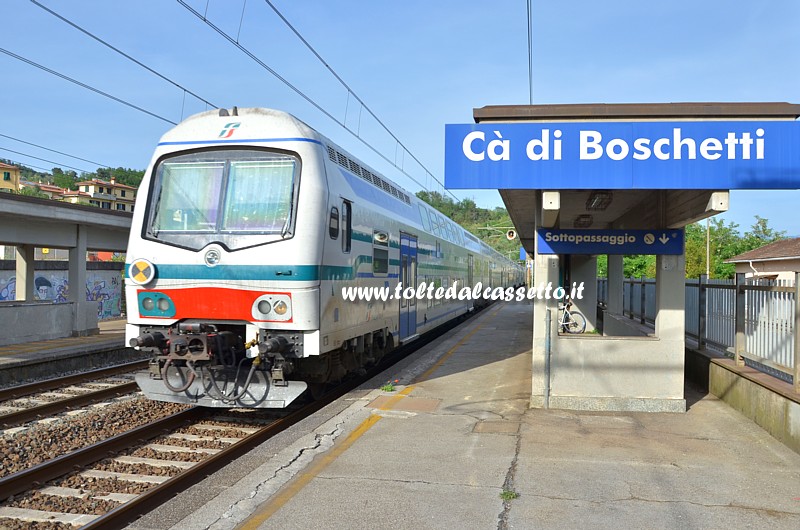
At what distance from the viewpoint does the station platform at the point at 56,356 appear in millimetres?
11898

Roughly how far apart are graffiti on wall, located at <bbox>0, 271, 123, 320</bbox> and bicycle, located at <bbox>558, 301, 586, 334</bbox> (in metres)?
18.1

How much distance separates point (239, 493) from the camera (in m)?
5.04

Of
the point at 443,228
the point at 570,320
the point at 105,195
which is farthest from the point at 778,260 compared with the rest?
the point at 105,195

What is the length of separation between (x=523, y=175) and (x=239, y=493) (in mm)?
4401

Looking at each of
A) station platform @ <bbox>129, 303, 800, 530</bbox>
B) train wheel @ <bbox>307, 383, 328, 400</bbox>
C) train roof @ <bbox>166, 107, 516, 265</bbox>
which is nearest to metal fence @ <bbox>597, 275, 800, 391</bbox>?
station platform @ <bbox>129, 303, 800, 530</bbox>

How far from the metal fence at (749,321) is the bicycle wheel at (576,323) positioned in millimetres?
4158

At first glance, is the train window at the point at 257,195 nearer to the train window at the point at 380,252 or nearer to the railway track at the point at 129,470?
the railway track at the point at 129,470

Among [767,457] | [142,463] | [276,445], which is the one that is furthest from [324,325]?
[767,457]

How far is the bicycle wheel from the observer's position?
15586 millimetres

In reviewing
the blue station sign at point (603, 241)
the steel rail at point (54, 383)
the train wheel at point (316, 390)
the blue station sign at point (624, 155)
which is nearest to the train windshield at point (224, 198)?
the blue station sign at point (624, 155)

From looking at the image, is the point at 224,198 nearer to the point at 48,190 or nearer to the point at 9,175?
the point at 9,175

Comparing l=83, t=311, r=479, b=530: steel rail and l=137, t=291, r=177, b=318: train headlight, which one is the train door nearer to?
l=83, t=311, r=479, b=530: steel rail

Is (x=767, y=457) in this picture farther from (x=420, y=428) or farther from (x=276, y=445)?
(x=276, y=445)

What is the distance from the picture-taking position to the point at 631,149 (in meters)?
7.10
